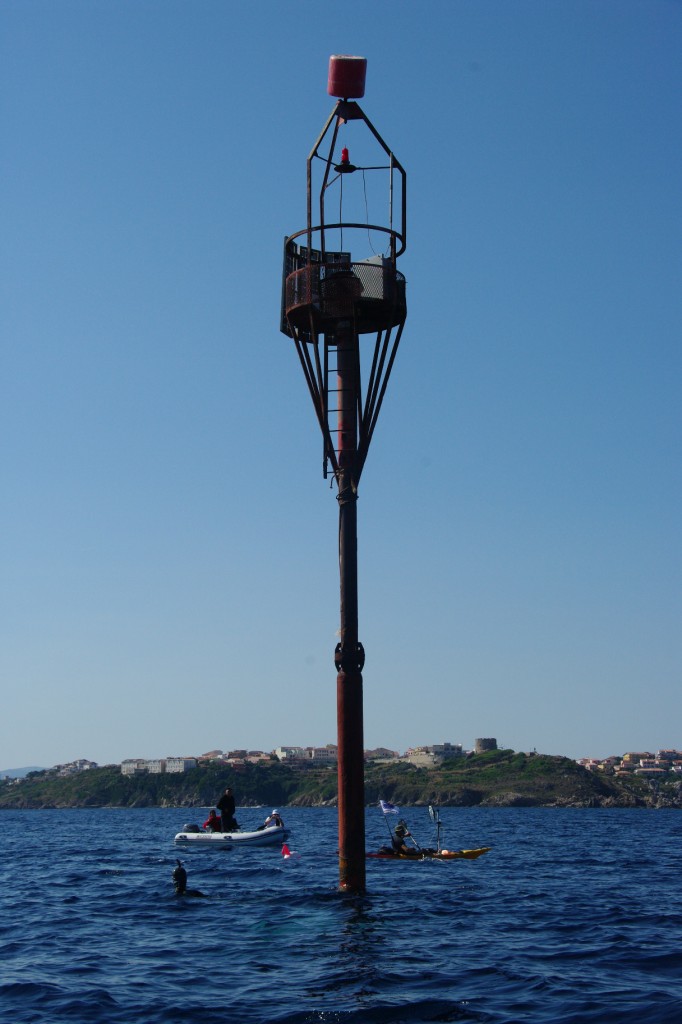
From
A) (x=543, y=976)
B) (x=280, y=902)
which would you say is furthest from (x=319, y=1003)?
(x=280, y=902)

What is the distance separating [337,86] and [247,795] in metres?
186

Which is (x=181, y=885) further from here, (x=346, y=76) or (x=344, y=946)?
(x=346, y=76)

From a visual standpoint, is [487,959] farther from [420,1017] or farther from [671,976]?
[420,1017]

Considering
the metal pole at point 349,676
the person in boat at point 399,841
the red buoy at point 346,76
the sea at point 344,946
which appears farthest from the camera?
the person in boat at point 399,841

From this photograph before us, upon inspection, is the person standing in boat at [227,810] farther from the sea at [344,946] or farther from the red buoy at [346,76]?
the red buoy at [346,76]

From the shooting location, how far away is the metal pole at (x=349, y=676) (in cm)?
2441

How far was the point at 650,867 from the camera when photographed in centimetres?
4228

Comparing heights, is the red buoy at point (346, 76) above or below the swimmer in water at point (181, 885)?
above

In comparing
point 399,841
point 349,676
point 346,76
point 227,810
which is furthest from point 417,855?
point 346,76

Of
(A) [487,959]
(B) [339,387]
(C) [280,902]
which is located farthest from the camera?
(C) [280,902]

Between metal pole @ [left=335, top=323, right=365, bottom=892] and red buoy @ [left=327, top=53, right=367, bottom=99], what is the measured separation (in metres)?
7.23

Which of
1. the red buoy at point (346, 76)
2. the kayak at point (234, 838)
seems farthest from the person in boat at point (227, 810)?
the red buoy at point (346, 76)

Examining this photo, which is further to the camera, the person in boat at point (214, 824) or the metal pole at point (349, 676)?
the person in boat at point (214, 824)

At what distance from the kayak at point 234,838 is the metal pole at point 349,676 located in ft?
72.9
